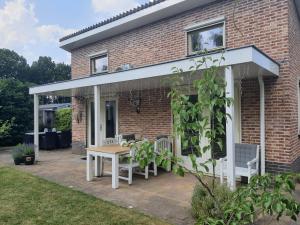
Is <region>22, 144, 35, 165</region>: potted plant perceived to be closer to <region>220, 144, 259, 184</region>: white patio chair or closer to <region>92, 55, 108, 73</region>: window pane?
<region>92, 55, 108, 73</region>: window pane

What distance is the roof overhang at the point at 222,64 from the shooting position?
461 centimetres

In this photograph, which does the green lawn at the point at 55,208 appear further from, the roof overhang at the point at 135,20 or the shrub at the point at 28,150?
the roof overhang at the point at 135,20

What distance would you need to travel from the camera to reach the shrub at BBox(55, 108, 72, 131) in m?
15.0

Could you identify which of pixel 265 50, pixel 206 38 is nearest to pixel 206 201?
pixel 265 50

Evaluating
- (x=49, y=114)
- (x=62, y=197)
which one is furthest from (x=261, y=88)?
(x=49, y=114)

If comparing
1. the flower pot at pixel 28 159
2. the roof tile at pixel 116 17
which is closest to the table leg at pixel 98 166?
the flower pot at pixel 28 159

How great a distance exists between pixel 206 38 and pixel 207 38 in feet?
0.11

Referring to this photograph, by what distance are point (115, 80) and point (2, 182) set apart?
398 cm

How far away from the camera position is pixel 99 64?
35.9 ft

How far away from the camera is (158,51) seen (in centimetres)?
869

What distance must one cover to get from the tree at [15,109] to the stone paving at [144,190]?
7.35 m

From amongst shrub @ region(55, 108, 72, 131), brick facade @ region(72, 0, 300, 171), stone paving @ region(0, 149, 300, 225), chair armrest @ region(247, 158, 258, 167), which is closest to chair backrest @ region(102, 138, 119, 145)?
stone paving @ region(0, 149, 300, 225)

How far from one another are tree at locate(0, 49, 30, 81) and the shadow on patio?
93.6 feet

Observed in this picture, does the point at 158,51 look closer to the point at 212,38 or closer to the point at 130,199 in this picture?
the point at 212,38
